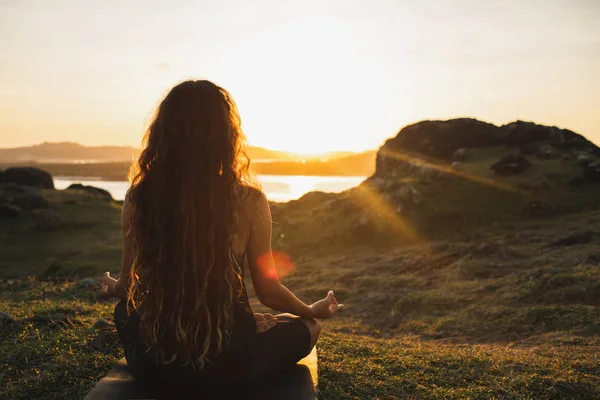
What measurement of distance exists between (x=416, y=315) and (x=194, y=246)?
9.20 m

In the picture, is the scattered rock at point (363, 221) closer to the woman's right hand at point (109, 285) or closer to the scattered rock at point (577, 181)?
the scattered rock at point (577, 181)

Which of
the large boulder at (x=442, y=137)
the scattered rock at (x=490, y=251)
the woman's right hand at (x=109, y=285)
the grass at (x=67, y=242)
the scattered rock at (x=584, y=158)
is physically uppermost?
the large boulder at (x=442, y=137)

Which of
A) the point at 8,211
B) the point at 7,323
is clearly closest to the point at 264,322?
the point at 7,323

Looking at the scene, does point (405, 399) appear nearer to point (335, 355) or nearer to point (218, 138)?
point (335, 355)

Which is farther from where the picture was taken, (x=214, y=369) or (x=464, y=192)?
(x=464, y=192)

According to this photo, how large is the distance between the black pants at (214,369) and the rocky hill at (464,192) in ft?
57.4

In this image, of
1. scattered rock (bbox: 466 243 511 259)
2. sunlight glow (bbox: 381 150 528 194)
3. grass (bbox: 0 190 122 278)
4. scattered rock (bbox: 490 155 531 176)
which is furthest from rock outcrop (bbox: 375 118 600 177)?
grass (bbox: 0 190 122 278)

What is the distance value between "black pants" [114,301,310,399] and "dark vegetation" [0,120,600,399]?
1.18 meters

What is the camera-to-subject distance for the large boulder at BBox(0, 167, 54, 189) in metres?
44.1

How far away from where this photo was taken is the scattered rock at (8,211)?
32594mm

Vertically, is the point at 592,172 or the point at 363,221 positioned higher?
the point at 592,172

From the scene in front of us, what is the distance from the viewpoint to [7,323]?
686 centimetres

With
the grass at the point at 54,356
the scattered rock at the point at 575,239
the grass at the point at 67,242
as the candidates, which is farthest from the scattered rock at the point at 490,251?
the grass at the point at 67,242

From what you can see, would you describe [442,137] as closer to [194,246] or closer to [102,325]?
[102,325]
